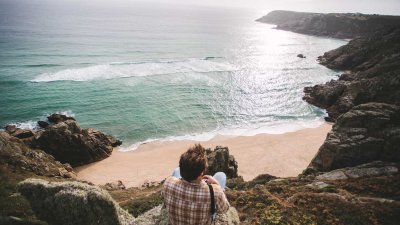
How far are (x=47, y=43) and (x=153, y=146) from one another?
68511 millimetres

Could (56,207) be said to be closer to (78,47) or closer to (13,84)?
(13,84)

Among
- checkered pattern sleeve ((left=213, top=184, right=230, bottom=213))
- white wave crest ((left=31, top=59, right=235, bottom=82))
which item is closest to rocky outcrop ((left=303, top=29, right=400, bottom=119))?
white wave crest ((left=31, top=59, right=235, bottom=82))

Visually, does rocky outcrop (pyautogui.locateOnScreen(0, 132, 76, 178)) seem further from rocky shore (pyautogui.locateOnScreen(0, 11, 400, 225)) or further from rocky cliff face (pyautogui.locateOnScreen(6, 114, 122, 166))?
rocky cliff face (pyautogui.locateOnScreen(6, 114, 122, 166))

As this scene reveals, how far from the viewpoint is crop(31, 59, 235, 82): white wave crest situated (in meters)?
55.0

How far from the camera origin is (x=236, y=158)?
99.3ft

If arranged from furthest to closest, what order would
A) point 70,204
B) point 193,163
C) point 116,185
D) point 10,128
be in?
1. point 10,128
2. point 116,185
3. point 70,204
4. point 193,163

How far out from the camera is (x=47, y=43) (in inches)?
3302

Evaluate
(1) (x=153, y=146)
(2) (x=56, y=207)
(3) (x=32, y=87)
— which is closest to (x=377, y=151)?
(2) (x=56, y=207)

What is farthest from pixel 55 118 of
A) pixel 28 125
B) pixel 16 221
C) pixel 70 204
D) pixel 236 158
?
pixel 70 204

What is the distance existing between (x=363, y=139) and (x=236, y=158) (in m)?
13.2

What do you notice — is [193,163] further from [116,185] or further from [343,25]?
[343,25]

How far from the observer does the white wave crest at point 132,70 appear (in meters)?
55.0

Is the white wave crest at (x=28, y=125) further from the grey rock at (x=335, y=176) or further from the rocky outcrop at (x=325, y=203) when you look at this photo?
the grey rock at (x=335, y=176)

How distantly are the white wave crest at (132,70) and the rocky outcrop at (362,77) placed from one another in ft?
86.7
